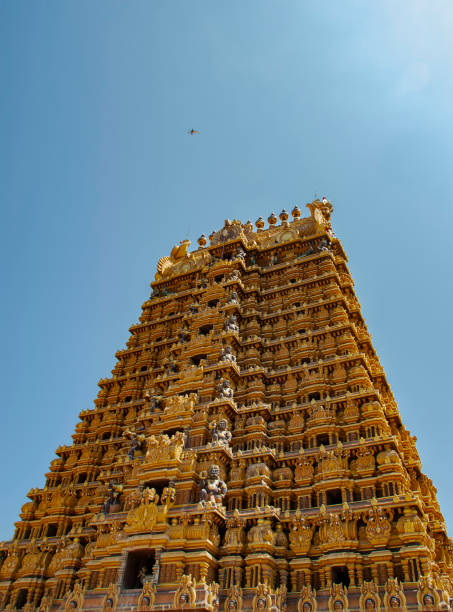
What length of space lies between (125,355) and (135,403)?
7.50 meters

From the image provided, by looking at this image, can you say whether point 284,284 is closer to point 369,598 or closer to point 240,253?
point 240,253

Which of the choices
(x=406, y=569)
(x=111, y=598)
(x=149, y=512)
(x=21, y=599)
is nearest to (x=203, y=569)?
(x=149, y=512)

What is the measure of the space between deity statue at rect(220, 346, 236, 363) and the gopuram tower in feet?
0.37

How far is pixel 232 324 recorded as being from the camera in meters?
40.3

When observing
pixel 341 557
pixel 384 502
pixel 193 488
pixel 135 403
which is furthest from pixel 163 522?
pixel 135 403

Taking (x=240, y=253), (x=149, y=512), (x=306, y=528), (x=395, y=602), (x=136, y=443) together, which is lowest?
(x=395, y=602)

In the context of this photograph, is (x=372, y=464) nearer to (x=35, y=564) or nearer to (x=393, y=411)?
(x=393, y=411)

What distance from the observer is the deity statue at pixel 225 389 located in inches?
1369

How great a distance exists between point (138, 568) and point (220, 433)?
852cm

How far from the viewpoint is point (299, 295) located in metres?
42.4

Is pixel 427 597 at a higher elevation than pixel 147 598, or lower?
lower

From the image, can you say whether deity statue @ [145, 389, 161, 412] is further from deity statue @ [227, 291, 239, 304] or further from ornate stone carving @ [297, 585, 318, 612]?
ornate stone carving @ [297, 585, 318, 612]

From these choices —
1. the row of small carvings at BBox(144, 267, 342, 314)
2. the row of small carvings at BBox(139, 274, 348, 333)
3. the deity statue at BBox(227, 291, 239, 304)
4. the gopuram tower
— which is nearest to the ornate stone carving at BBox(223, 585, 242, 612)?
the gopuram tower

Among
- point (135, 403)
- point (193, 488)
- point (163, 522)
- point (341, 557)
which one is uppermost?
point (135, 403)
